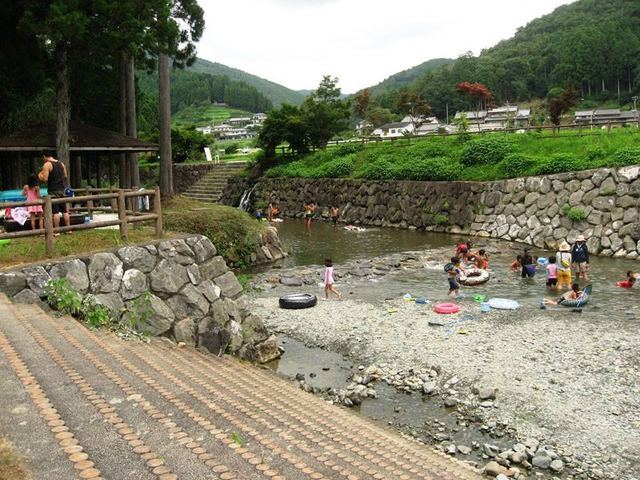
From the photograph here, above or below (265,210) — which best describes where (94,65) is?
above

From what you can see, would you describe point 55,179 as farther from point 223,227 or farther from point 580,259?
point 580,259

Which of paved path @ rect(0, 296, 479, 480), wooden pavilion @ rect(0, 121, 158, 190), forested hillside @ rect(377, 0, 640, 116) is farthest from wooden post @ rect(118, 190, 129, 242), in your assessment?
forested hillside @ rect(377, 0, 640, 116)

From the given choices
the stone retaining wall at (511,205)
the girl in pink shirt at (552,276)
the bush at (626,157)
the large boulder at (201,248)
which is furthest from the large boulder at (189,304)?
the bush at (626,157)

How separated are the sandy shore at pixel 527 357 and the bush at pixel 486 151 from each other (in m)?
18.4

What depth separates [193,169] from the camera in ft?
170

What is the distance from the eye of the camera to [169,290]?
11.1m

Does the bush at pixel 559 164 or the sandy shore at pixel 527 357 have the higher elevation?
the bush at pixel 559 164

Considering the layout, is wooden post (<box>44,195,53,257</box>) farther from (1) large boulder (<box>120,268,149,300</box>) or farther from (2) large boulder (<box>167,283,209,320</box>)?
(2) large boulder (<box>167,283,209,320</box>)

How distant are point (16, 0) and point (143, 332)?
15.0 metres

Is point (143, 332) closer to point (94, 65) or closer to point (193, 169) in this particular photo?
point (94, 65)

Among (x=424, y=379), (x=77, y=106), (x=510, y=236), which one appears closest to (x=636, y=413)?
(x=424, y=379)

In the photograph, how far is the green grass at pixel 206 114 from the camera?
478 feet

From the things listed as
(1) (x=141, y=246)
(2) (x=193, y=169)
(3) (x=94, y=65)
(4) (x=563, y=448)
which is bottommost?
(4) (x=563, y=448)

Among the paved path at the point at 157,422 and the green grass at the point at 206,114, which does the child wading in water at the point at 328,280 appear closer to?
the paved path at the point at 157,422
